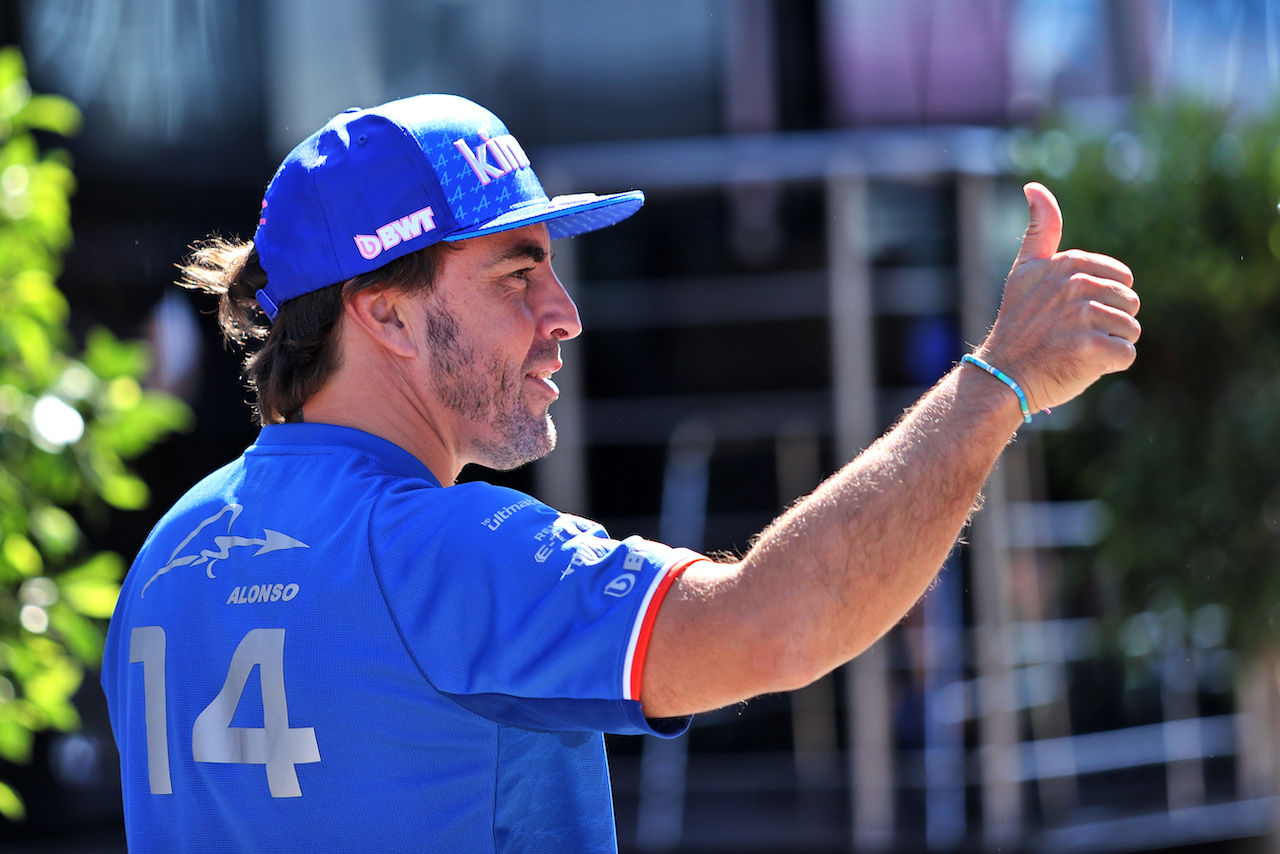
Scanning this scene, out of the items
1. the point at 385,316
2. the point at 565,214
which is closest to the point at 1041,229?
the point at 565,214

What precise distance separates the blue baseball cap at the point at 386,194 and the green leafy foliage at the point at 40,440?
3.91 ft

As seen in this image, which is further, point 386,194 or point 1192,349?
point 1192,349

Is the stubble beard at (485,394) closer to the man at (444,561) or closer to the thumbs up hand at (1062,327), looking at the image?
the man at (444,561)

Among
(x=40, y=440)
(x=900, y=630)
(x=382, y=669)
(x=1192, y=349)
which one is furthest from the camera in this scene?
(x=900, y=630)

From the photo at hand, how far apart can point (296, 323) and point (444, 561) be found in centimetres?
55

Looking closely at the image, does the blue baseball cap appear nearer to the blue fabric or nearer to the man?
the man

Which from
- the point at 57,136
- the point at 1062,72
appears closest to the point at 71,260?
the point at 57,136

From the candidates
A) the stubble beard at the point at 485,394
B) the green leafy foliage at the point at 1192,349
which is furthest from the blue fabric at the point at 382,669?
the green leafy foliage at the point at 1192,349

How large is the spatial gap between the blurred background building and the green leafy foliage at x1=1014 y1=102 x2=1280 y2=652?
2.42 feet

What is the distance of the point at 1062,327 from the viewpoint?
1.42m

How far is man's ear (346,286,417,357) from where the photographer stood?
67.3 inches

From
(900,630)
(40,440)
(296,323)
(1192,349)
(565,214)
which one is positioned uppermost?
(565,214)

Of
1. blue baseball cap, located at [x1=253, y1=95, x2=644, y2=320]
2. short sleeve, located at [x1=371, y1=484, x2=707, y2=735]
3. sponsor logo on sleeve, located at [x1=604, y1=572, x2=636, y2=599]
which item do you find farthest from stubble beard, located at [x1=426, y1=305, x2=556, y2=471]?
sponsor logo on sleeve, located at [x1=604, y1=572, x2=636, y2=599]

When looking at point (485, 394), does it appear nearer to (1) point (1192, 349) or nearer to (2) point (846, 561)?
(2) point (846, 561)
